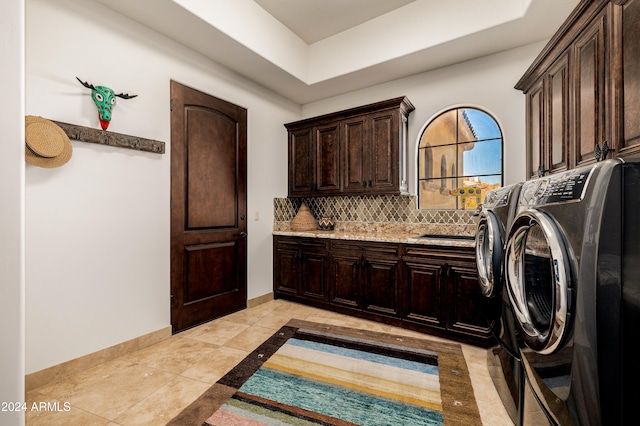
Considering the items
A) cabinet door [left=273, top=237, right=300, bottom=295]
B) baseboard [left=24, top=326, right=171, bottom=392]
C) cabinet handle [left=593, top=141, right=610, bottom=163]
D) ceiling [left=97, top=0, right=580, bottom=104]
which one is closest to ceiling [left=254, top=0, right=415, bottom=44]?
ceiling [left=97, top=0, right=580, bottom=104]

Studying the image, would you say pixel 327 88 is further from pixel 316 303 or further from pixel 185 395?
pixel 185 395

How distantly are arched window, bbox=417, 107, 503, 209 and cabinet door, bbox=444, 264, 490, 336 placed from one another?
0.93 m

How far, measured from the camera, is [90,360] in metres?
2.17

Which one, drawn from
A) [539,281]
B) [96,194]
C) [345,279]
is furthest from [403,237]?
[96,194]

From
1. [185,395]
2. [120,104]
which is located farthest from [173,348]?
[120,104]

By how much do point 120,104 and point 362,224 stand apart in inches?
110

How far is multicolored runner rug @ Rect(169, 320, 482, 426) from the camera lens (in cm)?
166

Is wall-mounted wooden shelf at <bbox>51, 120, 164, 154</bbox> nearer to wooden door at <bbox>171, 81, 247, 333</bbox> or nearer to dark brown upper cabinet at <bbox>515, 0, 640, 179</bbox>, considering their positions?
wooden door at <bbox>171, 81, 247, 333</bbox>

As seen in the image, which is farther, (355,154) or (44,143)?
(355,154)

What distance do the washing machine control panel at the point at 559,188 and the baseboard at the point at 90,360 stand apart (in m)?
2.92

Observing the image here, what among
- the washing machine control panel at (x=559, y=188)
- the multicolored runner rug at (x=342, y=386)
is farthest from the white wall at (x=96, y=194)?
the washing machine control panel at (x=559, y=188)

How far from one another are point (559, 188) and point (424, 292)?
1.89 m

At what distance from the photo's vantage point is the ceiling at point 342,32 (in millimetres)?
2426

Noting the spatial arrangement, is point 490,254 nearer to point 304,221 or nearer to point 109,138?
point 304,221
